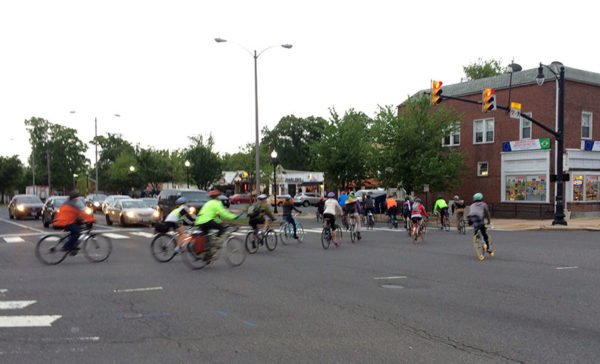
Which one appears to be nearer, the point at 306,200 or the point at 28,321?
the point at 28,321

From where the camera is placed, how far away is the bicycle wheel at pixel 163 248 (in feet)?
43.1

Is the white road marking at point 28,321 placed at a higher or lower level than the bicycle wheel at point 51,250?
lower

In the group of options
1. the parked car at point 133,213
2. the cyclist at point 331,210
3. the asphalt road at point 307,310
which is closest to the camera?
the asphalt road at point 307,310

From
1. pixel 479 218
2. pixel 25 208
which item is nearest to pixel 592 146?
pixel 479 218

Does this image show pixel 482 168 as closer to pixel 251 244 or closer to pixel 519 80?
pixel 519 80

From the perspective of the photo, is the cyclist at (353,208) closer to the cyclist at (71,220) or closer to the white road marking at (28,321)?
the cyclist at (71,220)

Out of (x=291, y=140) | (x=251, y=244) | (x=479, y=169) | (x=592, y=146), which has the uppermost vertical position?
(x=291, y=140)

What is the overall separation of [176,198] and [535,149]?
21390 mm

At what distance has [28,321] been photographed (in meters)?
6.85

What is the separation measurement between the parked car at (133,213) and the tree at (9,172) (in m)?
66.9

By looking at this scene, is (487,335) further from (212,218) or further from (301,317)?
(212,218)

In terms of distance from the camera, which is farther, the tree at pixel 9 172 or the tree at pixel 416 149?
the tree at pixel 9 172

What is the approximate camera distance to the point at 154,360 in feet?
17.2

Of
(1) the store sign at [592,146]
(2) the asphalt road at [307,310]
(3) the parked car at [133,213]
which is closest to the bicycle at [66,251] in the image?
(2) the asphalt road at [307,310]
